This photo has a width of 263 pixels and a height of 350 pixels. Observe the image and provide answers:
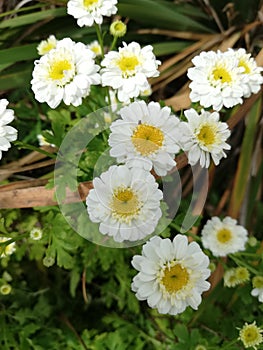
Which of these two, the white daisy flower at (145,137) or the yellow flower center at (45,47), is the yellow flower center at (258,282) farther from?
the yellow flower center at (45,47)

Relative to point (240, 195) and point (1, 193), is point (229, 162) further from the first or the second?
point (1, 193)

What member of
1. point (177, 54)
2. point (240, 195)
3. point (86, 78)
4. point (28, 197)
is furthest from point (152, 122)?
point (177, 54)

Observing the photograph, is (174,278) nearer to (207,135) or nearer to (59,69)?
(207,135)

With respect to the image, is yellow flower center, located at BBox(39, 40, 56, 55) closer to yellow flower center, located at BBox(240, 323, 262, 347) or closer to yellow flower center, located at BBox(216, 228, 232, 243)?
yellow flower center, located at BBox(216, 228, 232, 243)

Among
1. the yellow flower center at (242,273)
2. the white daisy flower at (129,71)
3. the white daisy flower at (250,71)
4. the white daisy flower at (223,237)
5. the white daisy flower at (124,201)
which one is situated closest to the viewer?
the white daisy flower at (124,201)

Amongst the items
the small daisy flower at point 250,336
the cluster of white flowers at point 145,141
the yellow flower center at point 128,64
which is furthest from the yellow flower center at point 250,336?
the yellow flower center at point 128,64

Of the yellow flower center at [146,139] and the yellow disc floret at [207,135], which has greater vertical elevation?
the yellow flower center at [146,139]
